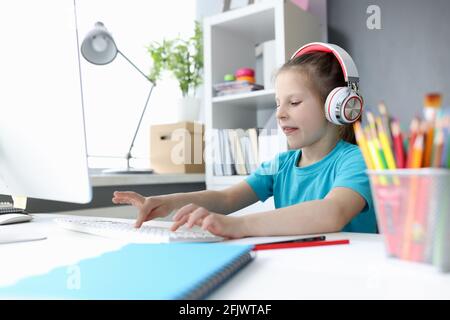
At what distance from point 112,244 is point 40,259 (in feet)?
0.42

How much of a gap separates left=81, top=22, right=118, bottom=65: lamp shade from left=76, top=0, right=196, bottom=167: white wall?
34 centimetres

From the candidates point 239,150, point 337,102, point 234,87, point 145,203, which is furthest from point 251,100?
point 145,203

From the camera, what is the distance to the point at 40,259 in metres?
0.58

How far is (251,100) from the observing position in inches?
85.3

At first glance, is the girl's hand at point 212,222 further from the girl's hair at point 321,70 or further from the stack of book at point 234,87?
the stack of book at point 234,87

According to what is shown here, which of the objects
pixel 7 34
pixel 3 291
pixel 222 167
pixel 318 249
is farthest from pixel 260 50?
pixel 3 291

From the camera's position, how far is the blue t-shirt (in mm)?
883

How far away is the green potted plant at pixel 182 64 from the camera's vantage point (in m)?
2.36

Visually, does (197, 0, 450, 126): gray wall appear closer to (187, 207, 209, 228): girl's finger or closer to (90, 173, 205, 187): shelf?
(90, 173, 205, 187): shelf

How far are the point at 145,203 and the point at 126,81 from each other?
1654 mm

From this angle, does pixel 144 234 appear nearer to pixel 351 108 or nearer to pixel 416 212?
pixel 416 212

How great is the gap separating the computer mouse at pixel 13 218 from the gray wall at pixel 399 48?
1.50m

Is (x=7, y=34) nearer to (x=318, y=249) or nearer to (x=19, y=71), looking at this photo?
(x=19, y=71)

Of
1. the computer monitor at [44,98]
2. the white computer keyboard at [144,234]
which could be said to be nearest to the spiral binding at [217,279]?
the white computer keyboard at [144,234]
